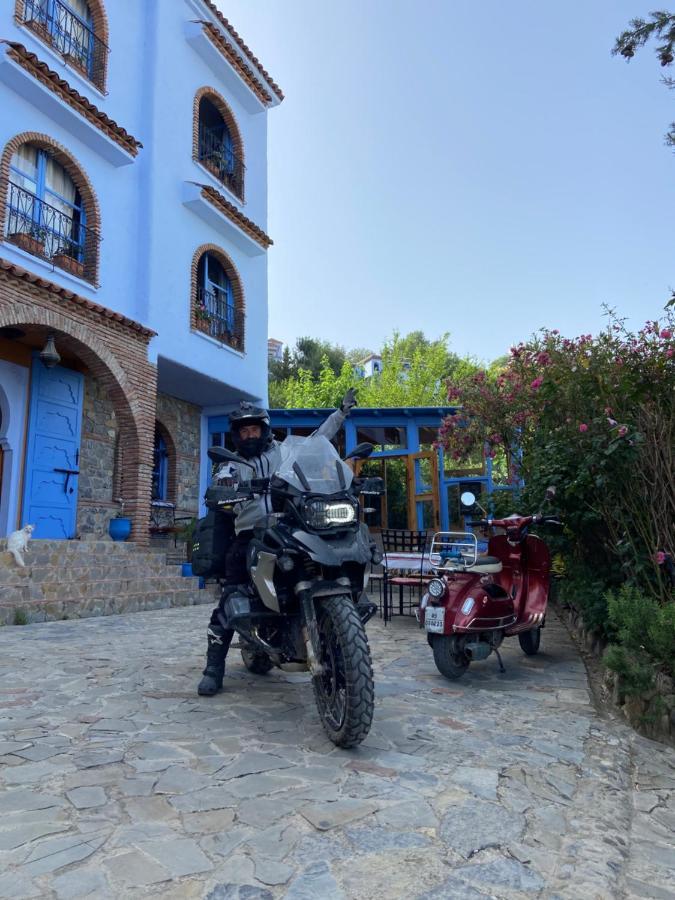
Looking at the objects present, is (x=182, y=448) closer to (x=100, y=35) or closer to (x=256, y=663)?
(x=100, y=35)

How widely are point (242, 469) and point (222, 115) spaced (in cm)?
1292

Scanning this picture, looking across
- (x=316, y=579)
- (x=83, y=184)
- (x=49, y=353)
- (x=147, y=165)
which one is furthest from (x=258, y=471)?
(x=147, y=165)

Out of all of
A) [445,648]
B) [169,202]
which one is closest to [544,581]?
[445,648]

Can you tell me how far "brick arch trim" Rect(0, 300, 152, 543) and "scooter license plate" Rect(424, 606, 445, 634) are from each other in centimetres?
710

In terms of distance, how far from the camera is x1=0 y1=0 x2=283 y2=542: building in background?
930cm

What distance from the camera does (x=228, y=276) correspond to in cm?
1371

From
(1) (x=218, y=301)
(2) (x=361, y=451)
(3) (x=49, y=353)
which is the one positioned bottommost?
(2) (x=361, y=451)

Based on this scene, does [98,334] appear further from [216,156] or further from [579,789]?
[579,789]

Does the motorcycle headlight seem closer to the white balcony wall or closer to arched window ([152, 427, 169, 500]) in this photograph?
the white balcony wall

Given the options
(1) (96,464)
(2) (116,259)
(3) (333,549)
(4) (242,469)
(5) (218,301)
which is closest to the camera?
(3) (333,549)

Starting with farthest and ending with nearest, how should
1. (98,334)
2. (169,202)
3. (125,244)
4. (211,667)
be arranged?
(169,202), (125,244), (98,334), (211,667)

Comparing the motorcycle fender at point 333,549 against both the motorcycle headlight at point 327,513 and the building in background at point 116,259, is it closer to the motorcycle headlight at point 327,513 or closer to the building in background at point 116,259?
the motorcycle headlight at point 327,513

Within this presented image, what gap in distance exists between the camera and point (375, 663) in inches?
206

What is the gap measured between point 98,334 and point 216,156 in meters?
6.02
